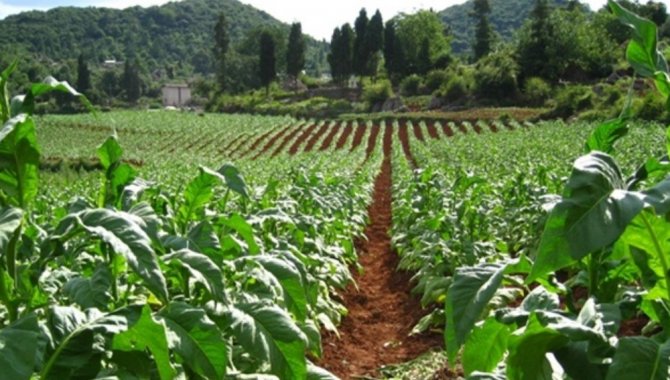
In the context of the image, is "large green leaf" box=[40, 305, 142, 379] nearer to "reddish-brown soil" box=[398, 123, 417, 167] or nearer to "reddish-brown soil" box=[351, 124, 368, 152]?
"reddish-brown soil" box=[398, 123, 417, 167]

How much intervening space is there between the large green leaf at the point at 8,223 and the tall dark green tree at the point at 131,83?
123096 mm

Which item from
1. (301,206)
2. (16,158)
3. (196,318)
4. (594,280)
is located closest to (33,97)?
(16,158)

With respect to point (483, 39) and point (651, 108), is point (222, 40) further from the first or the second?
point (651, 108)

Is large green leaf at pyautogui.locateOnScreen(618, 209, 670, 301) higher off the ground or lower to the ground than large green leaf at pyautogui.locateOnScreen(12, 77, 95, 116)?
lower

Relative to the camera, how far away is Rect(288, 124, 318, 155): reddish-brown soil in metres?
40.0

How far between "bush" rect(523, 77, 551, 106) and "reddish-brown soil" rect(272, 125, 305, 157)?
18540 millimetres

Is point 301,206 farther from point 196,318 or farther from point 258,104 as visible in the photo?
point 258,104

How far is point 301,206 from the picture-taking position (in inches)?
367

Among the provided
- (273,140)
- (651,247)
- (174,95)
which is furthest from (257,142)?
(174,95)

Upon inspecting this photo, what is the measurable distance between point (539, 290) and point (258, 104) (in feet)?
250

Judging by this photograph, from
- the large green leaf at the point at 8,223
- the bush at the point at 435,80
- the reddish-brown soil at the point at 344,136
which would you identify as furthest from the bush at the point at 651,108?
the bush at the point at 435,80

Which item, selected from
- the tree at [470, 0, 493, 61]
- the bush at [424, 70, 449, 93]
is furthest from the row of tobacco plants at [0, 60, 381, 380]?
the tree at [470, 0, 493, 61]

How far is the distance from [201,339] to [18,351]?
2.56 feet

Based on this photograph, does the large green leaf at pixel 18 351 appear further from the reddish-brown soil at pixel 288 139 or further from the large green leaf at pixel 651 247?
the reddish-brown soil at pixel 288 139
